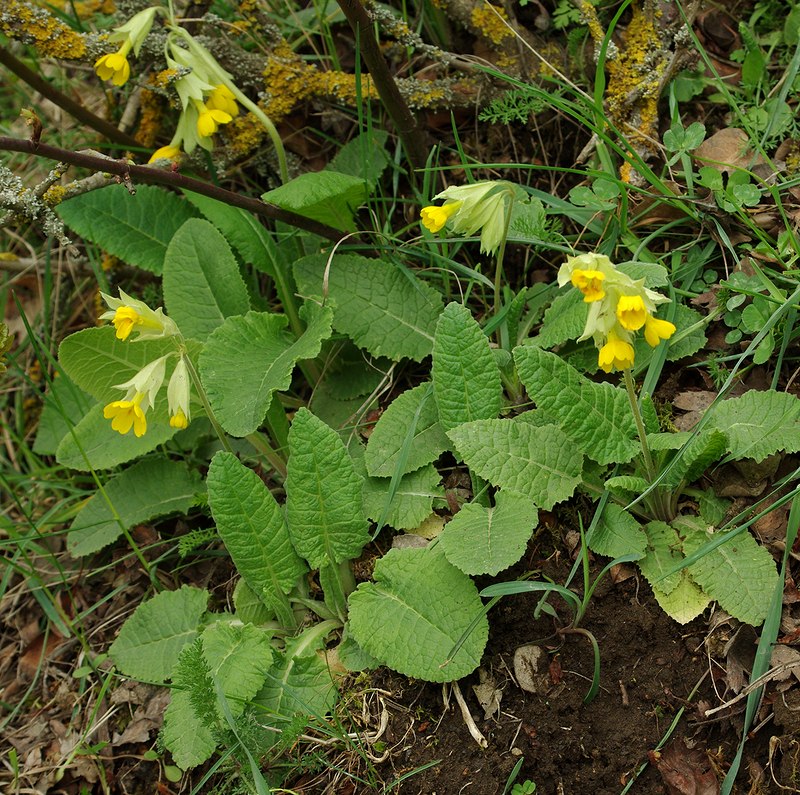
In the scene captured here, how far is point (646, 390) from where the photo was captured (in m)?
2.32

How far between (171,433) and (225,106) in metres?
1.02

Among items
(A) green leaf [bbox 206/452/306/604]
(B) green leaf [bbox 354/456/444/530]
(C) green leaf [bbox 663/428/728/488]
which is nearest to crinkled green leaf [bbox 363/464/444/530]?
(B) green leaf [bbox 354/456/444/530]

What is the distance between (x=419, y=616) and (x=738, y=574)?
29.9 inches

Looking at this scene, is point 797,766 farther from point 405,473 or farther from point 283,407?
point 283,407

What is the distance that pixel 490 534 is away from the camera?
6.91 ft

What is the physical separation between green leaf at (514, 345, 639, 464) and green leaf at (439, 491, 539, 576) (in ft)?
0.72

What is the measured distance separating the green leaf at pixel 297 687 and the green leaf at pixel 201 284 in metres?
1.11

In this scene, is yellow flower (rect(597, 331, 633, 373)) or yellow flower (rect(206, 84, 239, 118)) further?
yellow flower (rect(206, 84, 239, 118))

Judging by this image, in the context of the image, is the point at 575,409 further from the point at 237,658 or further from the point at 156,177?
the point at 156,177

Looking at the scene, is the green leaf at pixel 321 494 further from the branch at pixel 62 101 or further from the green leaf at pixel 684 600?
the branch at pixel 62 101

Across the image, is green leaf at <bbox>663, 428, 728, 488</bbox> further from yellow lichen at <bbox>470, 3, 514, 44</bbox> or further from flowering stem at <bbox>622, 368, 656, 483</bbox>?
yellow lichen at <bbox>470, 3, 514, 44</bbox>

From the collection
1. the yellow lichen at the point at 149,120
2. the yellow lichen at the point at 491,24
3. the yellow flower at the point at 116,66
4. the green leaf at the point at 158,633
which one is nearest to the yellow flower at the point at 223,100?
the yellow flower at the point at 116,66

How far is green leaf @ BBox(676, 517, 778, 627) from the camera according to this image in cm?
196

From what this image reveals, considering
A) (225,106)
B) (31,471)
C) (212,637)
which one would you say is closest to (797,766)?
(212,637)
